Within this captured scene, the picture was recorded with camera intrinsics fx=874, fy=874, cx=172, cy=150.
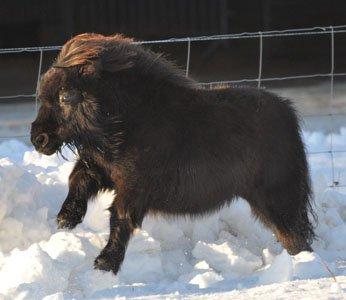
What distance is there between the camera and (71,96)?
4.60m

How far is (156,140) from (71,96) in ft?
1.66

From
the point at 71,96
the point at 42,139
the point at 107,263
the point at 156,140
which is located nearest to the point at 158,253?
the point at 107,263

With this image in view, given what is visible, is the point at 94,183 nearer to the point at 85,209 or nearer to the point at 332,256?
the point at 85,209

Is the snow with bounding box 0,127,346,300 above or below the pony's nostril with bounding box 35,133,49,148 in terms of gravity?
below

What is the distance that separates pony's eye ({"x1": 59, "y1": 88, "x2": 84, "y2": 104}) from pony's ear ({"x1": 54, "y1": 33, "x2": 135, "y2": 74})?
0.12 m

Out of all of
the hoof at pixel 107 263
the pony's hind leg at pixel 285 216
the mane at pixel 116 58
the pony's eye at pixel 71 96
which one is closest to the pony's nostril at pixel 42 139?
the pony's eye at pixel 71 96

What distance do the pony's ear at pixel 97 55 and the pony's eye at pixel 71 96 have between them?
0.12 metres

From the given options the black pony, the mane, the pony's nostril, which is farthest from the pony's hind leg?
the pony's nostril

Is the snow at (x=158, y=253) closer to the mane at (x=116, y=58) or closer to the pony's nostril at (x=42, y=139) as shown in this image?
the pony's nostril at (x=42, y=139)

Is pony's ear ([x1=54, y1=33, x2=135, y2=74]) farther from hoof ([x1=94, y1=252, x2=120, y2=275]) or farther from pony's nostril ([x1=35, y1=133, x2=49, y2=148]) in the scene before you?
hoof ([x1=94, y1=252, x2=120, y2=275])

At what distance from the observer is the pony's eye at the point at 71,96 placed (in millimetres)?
4598

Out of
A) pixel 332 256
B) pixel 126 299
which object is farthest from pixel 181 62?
pixel 126 299

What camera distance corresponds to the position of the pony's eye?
4.60 m

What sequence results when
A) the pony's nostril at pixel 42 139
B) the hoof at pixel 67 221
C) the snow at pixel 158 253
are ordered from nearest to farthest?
the snow at pixel 158 253
the pony's nostril at pixel 42 139
the hoof at pixel 67 221
